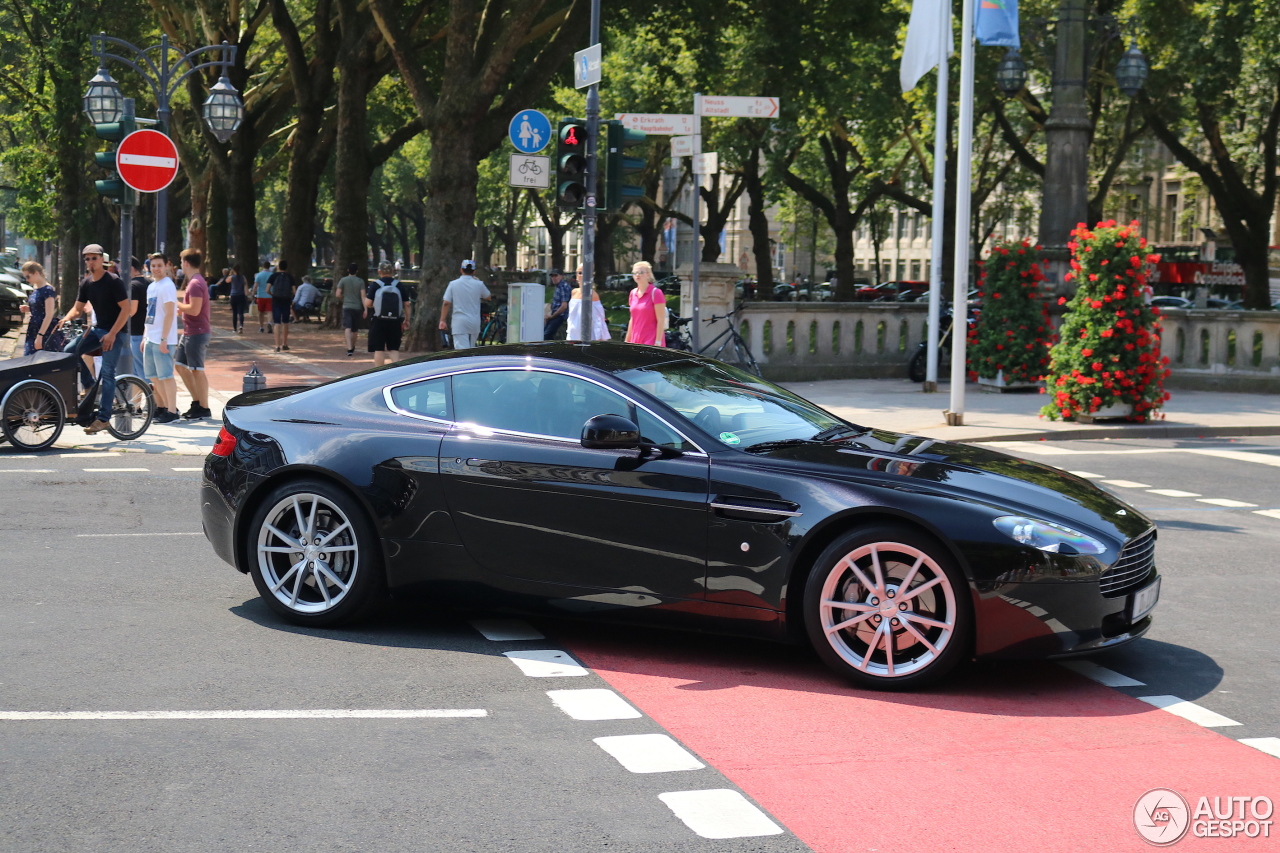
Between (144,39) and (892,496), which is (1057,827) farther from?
(144,39)

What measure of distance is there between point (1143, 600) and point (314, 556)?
11.8ft

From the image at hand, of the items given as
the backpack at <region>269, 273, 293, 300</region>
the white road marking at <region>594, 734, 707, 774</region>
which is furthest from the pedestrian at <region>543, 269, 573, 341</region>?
the white road marking at <region>594, 734, 707, 774</region>

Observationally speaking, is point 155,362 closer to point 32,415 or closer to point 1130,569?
point 32,415

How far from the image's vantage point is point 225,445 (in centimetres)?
688

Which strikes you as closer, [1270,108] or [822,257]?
[1270,108]

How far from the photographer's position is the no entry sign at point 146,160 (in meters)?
15.7

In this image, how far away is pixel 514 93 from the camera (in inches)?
979

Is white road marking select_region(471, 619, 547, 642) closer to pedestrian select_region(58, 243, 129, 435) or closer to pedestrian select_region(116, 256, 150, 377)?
pedestrian select_region(58, 243, 129, 435)

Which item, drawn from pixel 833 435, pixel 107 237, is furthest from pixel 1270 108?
pixel 107 237

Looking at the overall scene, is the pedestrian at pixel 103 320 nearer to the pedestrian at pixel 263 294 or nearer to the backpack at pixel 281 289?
the backpack at pixel 281 289

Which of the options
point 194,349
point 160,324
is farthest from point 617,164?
point 194,349

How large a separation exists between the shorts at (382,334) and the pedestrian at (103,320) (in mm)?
7035

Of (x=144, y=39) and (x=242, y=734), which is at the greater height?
(x=144, y=39)

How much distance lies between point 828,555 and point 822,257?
99.2 metres
